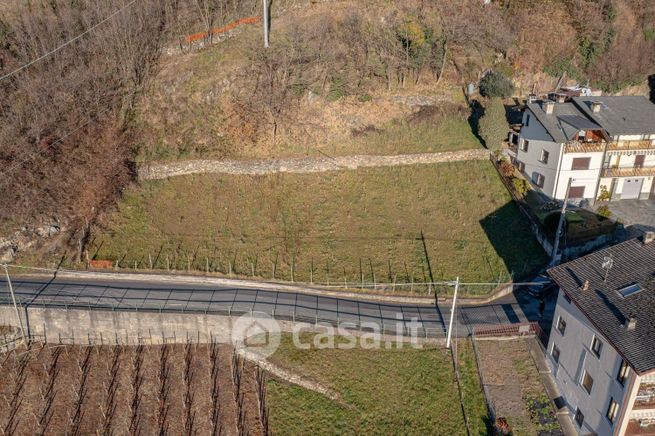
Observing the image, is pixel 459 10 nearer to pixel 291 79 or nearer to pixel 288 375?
pixel 291 79

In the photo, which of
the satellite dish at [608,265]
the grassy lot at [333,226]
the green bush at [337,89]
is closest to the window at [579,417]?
the satellite dish at [608,265]

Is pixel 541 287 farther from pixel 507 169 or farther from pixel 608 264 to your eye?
pixel 507 169

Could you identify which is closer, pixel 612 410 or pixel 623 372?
pixel 623 372

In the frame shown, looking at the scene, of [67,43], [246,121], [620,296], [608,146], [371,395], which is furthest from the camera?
[246,121]

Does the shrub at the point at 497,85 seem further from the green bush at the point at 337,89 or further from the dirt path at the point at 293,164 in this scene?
the green bush at the point at 337,89

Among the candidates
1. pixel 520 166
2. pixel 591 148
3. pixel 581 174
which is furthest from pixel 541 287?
pixel 520 166

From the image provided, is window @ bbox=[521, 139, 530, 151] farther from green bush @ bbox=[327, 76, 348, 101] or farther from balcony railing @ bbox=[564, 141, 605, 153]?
Result: green bush @ bbox=[327, 76, 348, 101]

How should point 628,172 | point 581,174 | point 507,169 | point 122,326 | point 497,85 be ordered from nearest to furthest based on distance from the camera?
point 122,326, point 581,174, point 628,172, point 507,169, point 497,85
